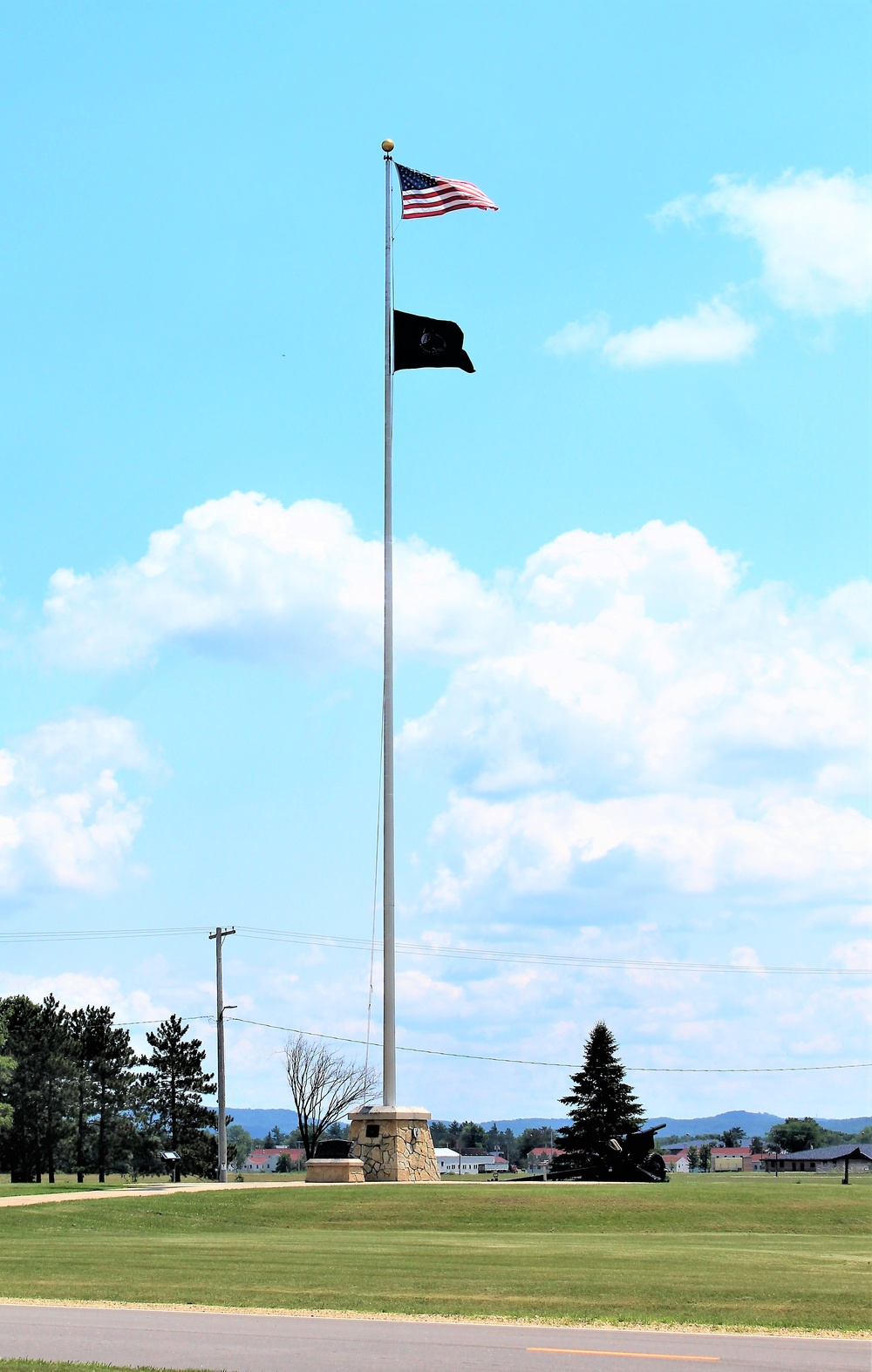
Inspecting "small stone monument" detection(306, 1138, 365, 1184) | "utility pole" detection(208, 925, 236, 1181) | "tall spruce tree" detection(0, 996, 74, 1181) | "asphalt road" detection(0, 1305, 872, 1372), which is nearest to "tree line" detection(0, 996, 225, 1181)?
"tall spruce tree" detection(0, 996, 74, 1181)

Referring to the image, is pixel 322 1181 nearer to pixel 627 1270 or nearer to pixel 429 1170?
pixel 429 1170

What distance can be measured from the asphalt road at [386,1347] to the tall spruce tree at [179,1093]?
6788 cm

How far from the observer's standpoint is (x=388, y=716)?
33.1 metres

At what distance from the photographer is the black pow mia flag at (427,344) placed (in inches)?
1326

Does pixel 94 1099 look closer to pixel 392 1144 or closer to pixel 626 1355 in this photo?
pixel 392 1144

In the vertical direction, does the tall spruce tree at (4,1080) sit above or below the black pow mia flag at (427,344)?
below

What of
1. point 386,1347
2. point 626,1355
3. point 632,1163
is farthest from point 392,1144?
point 626,1355

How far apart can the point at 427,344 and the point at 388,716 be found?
911 cm

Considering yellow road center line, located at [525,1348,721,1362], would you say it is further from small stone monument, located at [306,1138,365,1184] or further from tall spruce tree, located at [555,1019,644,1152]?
tall spruce tree, located at [555,1019,644,1152]

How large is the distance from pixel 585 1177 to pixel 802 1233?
12.2m

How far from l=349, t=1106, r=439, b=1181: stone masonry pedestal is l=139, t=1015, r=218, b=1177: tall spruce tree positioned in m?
47.4

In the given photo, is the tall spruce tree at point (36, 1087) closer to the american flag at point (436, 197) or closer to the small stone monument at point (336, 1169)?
the small stone monument at point (336, 1169)

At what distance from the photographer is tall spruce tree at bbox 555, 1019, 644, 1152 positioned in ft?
181

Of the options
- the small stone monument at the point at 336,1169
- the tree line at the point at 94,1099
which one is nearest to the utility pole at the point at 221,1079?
the small stone monument at the point at 336,1169
